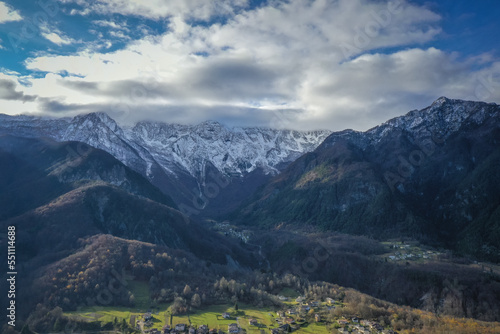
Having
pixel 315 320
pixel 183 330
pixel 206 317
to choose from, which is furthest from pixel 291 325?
pixel 183 330

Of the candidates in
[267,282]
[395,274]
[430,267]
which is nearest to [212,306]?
[267,282]

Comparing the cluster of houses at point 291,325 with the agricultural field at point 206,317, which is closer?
the cluster of houses at point 291,325

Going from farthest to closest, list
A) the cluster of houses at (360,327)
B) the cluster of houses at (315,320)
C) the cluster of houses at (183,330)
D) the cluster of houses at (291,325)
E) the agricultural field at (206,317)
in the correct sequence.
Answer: the agricultural field at (206,317) → the cluster of houses at (315,320) → the cluster of houses at (291,325) → the cluster of houses at (360,327) → the cluster of houses at (183,330)

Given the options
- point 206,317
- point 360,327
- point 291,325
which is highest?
point 360,327

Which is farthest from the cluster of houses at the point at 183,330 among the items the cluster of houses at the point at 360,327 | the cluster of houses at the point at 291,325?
the cluster of houses at the point at 360,327

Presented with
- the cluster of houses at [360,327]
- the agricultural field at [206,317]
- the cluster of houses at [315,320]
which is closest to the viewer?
the cluster of houses at [360,327]

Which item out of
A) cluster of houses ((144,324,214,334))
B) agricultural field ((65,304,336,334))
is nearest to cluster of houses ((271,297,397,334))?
agricultural field ((65,304,336,334))

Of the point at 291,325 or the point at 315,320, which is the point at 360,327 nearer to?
the point at 315,320

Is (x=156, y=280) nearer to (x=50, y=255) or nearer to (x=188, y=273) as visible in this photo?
(x=188, y=273)

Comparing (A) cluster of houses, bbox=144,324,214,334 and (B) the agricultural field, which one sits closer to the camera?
(A) cluster of houses, bbox=144,324,214,334

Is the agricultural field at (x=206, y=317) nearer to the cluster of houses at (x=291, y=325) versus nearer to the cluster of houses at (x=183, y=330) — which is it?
the cluster of houses at (x=291, y=325)

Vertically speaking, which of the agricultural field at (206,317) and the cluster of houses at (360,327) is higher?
the cluster of houses at (360,327)

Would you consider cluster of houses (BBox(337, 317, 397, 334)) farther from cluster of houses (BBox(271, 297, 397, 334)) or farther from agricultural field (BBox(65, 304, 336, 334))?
agricultural field (BBox(65, 304, 336, 334))
